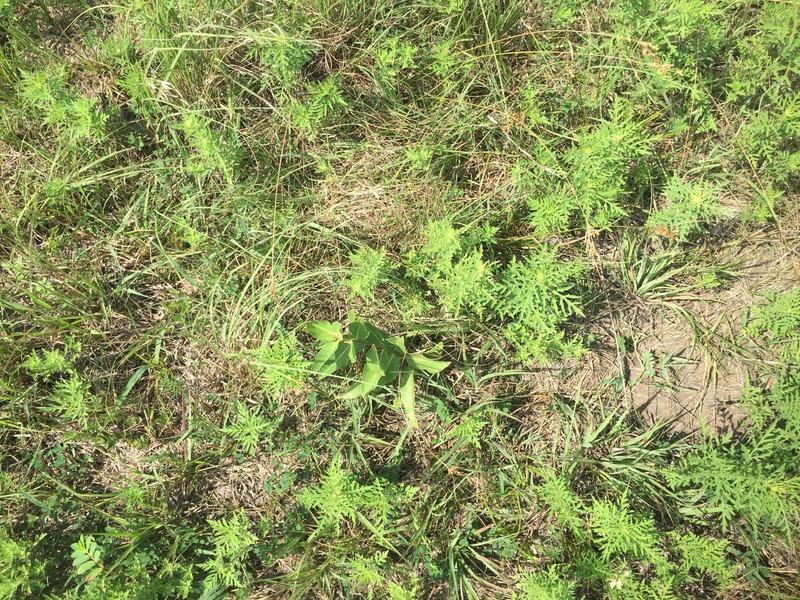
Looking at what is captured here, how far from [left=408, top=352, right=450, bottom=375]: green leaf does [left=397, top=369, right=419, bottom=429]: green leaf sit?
0.22 feet

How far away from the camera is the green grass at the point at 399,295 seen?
107 inches

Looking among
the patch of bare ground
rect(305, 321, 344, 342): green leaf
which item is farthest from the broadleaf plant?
the patch of bare ground

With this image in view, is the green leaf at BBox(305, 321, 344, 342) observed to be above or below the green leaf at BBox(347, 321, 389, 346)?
above

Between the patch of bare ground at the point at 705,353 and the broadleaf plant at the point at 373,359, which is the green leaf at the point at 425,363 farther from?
the patch of bare ground at the point at 705,353

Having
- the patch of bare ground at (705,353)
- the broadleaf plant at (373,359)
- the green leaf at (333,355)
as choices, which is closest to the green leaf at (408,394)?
the broadleaf plant at (373,359)

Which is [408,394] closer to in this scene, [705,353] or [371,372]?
[371,372]

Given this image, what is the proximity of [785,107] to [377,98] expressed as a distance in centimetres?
214

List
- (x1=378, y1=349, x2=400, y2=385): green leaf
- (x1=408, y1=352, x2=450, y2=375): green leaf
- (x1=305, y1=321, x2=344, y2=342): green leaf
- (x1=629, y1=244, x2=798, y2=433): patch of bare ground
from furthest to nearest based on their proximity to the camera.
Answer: (x1=629, y1=244, x2=798, y2=433): patch of bare ground, (x1=408, y1=352, x2=450, y2=375): green leaf, (x1=378, y1=349, x2=400, y2=385): green leaf, (x1=305, y1=321, x2=344, y2=342): green leaf

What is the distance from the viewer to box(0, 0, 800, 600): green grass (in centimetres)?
273

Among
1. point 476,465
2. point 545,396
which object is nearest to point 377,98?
point 545,396

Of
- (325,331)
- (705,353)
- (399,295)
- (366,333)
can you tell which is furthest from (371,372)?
(705,353)

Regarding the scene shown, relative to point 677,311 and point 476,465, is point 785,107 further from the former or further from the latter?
point 476,465

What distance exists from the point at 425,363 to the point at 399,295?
39 cm

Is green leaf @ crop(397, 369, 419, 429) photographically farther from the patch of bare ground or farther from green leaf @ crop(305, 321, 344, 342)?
the patch of bare ground
